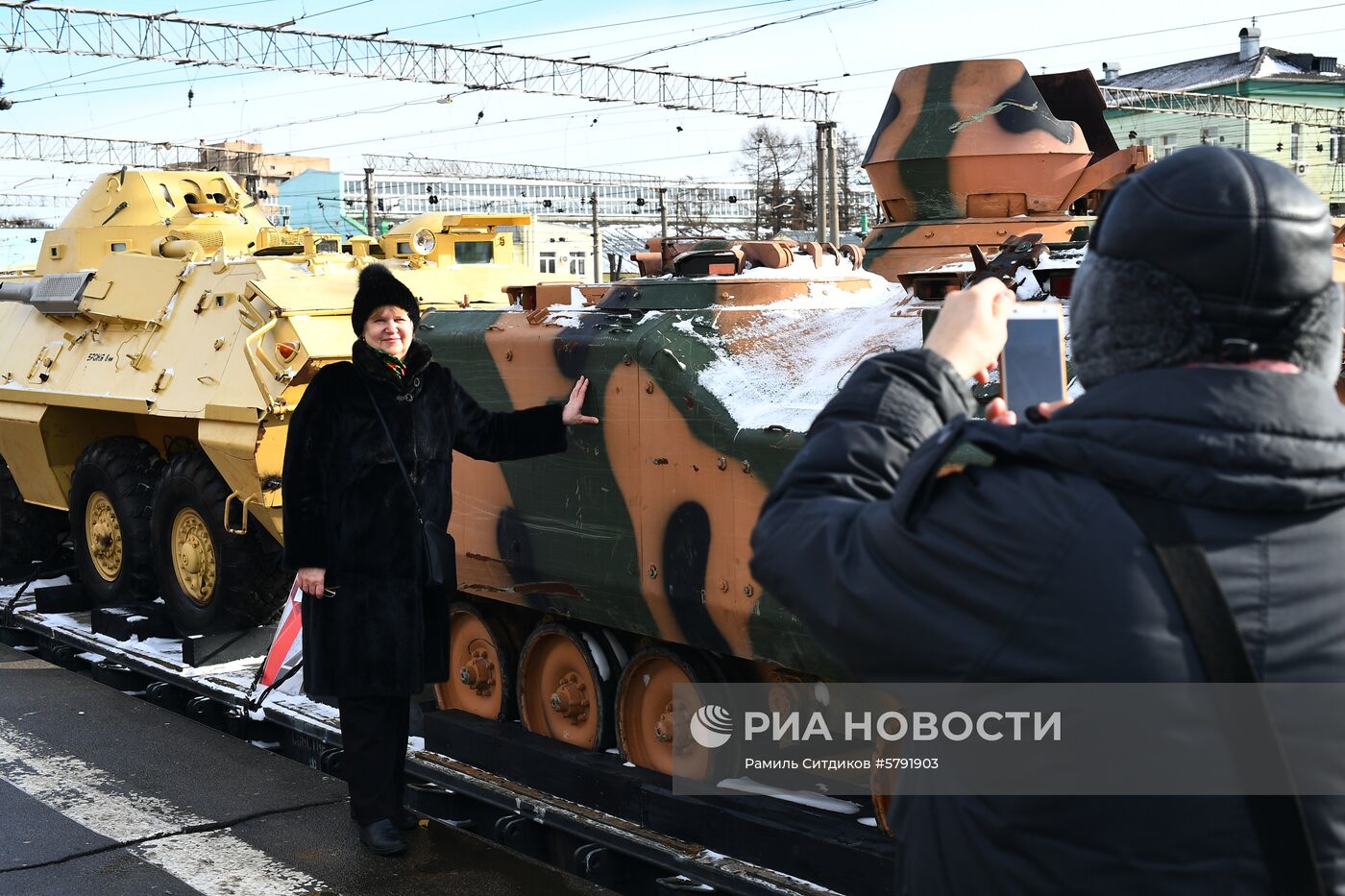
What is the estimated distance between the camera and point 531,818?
5.42 meters

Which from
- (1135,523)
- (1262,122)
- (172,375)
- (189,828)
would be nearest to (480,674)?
(189,828)

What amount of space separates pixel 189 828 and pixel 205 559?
3.50m

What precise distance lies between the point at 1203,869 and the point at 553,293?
189 inches

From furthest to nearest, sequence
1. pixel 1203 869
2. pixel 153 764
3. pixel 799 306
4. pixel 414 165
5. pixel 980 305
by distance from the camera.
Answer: pixel 414 165 < pixel 153 764 < pixel 799 306 < pixel 980 305 < pixel 1203 869

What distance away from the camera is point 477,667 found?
643 centimetres

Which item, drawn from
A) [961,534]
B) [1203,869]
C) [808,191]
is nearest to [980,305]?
[961,534]

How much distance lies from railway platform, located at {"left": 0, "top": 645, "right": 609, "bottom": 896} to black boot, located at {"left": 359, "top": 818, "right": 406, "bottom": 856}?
37 mm

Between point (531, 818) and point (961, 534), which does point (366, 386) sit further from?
point (961, 534)

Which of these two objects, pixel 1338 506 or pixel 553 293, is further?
pixel 553 293

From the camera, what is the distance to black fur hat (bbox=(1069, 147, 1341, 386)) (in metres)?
1.67

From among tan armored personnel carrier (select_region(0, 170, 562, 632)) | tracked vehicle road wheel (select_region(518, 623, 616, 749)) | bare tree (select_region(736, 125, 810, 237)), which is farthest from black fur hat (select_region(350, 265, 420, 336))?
bare tree (select_region(736, 125, 810, 237))

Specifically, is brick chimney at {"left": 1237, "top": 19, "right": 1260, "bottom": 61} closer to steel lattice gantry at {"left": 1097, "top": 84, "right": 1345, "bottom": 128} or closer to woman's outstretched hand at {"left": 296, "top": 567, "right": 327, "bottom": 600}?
steel lattice gantry at {"left": 1097, "top": 84, "right": 1345, "bottom": 128}

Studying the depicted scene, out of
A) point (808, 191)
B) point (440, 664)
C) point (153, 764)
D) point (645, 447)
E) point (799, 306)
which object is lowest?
point (153, 764)

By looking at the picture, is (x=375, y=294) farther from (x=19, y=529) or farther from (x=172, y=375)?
(x=19, y=529)
